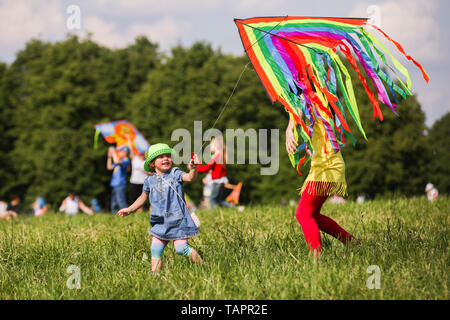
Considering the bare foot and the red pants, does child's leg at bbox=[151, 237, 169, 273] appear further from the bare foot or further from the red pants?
the red pants

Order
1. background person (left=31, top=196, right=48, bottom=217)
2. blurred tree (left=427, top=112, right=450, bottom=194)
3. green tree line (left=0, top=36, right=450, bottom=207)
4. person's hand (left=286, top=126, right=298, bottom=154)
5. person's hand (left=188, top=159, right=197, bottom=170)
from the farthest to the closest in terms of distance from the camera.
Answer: blurred tree (left=427, top=112, right=450, bottom=194) < green tree line (left=0, top=36, right=450, bottom=207) < background person (left=31, top=196, right=48, bottom=217) < person's hand (left=286, top=126, right=298, bottom=154) < person's hand (left=188, top=159, right=197, bottom=170)

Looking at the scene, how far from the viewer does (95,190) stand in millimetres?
28750

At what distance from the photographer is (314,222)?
185 inches

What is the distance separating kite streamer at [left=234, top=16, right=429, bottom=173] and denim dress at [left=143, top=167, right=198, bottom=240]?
4.09 ft

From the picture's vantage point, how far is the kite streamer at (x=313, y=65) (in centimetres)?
446

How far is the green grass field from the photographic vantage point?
3537 mm

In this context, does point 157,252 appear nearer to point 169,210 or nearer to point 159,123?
point 169,210

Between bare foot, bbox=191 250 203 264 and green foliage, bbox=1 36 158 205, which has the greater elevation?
green foliage, bbox=1 36 158 205

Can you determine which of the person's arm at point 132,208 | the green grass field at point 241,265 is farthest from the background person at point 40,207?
the person's arm at point 132,208

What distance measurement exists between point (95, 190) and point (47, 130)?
5.21m

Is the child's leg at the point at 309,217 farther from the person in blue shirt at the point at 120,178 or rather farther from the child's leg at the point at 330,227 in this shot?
the person in blue shirt at the point at 120,178

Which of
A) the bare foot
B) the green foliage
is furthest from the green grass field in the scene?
the green foliage

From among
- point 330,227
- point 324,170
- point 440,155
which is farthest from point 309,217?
point 440,155

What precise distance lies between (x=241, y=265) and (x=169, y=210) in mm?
898
